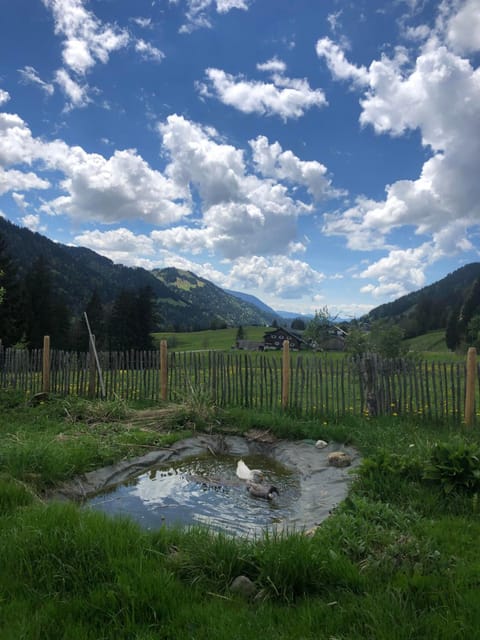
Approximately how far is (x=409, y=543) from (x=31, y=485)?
389 centimetres

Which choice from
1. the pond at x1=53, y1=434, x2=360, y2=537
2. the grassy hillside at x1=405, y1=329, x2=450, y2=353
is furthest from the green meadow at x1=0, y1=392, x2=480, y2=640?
the grassy hillside at x1=405, y1=329, x2=450, y2=353

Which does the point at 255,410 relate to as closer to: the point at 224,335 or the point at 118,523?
the point at 118,523

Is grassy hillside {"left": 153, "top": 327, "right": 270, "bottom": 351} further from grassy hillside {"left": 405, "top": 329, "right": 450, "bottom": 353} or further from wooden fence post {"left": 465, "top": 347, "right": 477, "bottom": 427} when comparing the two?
wooden fence post {"left": 465, "top": 347, "right": 477, "bottom": 427}

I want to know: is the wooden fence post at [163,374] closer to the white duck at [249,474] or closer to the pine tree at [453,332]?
the white duck at [249,474]

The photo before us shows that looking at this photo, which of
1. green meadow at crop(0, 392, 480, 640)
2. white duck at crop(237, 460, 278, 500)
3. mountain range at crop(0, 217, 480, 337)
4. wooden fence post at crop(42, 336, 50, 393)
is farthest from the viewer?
mountain range at crop(0, 217, 480, 337)

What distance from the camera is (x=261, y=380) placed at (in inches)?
363

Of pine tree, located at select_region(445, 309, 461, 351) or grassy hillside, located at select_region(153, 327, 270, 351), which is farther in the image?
grassy hillside, located at select_region(153, 327, 270, 351)

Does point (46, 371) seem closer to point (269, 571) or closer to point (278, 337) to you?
point (269, 571)

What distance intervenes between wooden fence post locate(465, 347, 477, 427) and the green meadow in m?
3.41

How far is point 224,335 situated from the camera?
87.2m

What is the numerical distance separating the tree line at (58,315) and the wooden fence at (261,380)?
23192 millimetres

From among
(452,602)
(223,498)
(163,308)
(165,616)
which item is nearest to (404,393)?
(223,498)

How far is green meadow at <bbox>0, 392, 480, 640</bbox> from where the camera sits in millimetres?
2199

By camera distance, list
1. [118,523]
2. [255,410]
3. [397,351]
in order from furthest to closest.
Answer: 1. [397,351]
2. [255,410]
3. [118,523]
